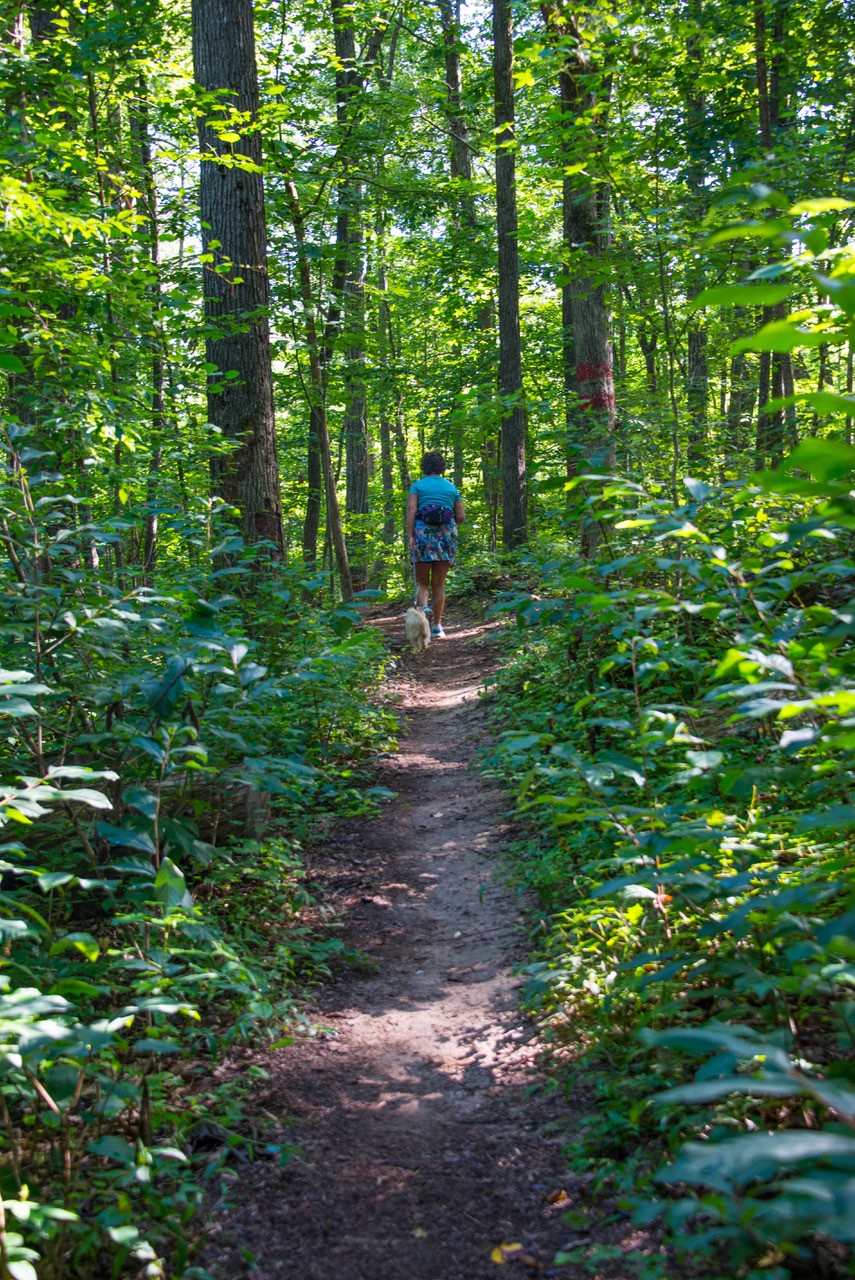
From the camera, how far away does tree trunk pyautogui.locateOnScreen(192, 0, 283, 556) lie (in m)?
6.92

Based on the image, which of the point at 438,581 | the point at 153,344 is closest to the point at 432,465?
the point at 438,581

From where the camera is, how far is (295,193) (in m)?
9.88

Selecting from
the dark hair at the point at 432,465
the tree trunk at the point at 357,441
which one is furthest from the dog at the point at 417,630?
the tree trunk at the point at 357,441

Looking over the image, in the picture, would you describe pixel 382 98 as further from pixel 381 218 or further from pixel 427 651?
pixel 427 651

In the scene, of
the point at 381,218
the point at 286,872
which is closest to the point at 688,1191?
the point at 286,872

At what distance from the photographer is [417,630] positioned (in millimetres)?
10773

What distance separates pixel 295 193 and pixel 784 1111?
34.0 ft

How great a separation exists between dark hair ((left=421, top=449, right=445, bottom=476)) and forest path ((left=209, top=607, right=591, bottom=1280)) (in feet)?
21.2

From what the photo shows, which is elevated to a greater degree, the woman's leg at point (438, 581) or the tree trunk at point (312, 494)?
the tree trunk at point (312, 494)

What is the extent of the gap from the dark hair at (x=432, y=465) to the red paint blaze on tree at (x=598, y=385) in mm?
3783

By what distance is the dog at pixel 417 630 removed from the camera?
10.7 metres

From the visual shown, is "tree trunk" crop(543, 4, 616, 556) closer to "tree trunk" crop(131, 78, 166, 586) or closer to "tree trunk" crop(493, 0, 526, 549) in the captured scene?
"tree trunk" crop(131, 78, 166, 586)

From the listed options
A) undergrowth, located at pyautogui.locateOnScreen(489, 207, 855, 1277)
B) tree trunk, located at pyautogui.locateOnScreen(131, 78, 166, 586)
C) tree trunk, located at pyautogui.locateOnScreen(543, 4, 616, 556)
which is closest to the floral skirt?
tree trunk, located at pyautogui.locateOnScreen(543, 4, 616, 556)

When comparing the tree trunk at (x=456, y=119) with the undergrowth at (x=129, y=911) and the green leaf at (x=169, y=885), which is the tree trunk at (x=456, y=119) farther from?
the green leaf at (x=169, y=885)
